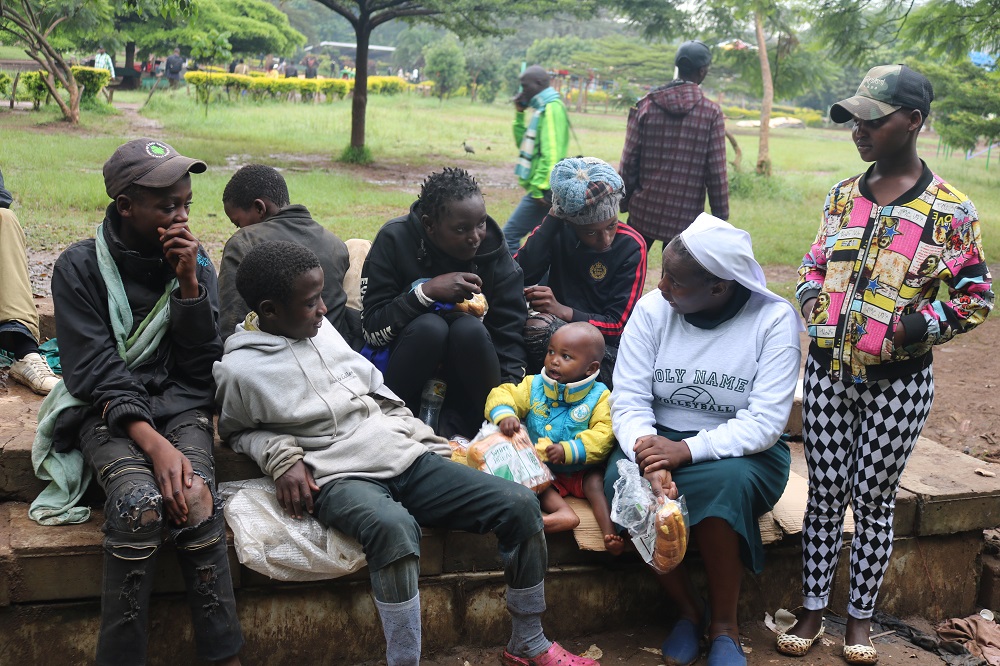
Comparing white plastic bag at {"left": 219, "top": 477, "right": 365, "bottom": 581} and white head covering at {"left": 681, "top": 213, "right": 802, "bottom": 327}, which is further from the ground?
white head covering at {"left": 681, "top": 213, "right": 802, "bottom": 327}

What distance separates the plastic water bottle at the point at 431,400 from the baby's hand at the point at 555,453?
0.57m

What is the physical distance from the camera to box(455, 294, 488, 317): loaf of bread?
3760 mm

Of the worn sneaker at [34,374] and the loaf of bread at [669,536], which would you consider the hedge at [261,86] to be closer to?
the worn sneaker at [34,374]

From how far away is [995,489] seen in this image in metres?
3.91

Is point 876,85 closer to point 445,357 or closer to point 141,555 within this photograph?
point 445,357

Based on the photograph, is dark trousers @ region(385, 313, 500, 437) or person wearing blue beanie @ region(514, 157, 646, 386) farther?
person wearing blue beanie @ region(514, 157, 646, 386)

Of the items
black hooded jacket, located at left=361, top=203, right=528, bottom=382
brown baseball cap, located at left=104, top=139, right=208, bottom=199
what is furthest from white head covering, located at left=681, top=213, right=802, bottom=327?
brown baseball cap, located at left=104, top=139, right=208, bottom=199

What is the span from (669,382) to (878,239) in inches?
33.9

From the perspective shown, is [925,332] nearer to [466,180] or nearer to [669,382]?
[669,382]

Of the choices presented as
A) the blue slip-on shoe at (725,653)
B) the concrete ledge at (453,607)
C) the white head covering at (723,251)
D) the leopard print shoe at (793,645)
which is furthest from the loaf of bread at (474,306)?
the leopard print shoe at (793,645)

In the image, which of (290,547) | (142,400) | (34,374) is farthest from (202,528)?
(34,374)

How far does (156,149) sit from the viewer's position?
3072 millimetres

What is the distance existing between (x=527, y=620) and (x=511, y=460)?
1.86 ft

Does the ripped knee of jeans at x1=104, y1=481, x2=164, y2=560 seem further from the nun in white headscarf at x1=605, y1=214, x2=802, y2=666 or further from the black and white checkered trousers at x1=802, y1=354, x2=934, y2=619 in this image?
the black and white checkered trousers at x1=802, y1=354, x2=934, y2=619
